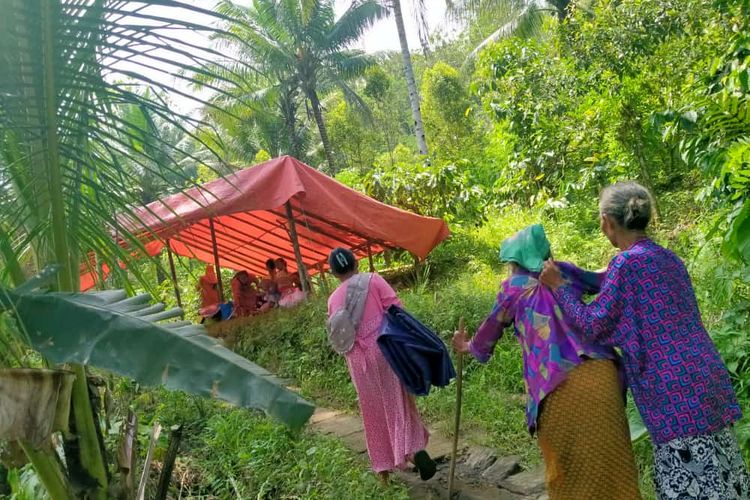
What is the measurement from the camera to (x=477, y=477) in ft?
13.8

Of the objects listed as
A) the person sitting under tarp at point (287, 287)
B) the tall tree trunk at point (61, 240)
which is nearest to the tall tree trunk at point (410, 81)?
the person sitting under tarp at point (287, 287)

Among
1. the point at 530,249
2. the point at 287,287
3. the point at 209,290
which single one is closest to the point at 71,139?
the point at 530,249

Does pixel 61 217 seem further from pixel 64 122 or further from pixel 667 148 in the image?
pixel 667 148

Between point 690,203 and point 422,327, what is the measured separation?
6135 mm

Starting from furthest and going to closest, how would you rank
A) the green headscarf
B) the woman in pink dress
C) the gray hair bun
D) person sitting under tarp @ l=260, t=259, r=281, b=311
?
person sitting under tarp @ l=260, t=259, r=281, b=311
the woman in pink dress
the green headscarf
the gray hair bun

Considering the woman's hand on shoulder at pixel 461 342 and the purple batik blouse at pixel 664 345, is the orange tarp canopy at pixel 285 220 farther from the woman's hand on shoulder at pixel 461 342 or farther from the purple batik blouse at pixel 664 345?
the purple batik blouse at pixel 664 345

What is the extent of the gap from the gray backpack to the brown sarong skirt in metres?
1.70

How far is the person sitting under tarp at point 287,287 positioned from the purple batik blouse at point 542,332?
5.81 m

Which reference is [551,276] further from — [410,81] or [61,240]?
[410,81]

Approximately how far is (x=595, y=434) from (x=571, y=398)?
160mm

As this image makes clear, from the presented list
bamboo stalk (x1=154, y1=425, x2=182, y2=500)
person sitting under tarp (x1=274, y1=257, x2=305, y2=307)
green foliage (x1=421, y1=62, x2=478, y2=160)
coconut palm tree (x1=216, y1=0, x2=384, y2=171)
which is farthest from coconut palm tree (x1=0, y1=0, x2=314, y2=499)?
green foliage (x1=421, y1=62, x2=478, y2=160)

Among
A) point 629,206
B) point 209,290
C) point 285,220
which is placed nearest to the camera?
point 629,206

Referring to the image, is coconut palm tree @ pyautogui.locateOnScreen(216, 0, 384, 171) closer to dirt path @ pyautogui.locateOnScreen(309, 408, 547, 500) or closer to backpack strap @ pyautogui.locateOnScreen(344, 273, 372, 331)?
backpack strap @ pyautogui.locateOnScreen(344, 273, 372, 331)

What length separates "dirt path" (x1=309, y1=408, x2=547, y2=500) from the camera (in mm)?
3920
